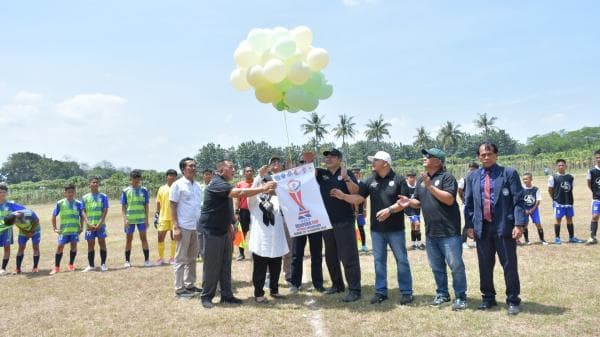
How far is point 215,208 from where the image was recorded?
6.38 metres

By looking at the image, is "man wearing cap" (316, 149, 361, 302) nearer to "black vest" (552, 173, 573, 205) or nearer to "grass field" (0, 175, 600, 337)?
"grass field" (0, 175, 600, 337)

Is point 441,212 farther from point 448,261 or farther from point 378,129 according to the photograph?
point 378,129

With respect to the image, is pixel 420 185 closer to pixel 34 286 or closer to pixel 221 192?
pixel 221 192

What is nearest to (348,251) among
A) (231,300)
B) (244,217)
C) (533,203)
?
(231,300)

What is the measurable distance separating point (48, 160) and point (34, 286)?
122148mm

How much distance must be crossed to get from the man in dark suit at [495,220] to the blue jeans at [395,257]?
94 centimetres

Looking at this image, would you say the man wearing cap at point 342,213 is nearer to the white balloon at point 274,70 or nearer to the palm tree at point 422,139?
the white balloon at point 274,70

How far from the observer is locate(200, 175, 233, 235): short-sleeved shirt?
630 centimetres

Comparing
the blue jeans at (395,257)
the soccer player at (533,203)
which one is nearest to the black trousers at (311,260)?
the blue jeans at (395,257)

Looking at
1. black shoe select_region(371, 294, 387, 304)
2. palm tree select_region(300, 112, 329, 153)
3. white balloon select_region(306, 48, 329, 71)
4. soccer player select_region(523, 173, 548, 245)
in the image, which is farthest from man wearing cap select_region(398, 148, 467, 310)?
palm tree select_region(300, 112, 329, 153)

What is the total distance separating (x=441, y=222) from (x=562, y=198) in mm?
6560

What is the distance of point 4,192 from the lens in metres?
9.40

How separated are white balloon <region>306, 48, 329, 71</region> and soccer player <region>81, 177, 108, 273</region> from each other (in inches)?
239

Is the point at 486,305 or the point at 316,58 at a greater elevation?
the point at 316,58
